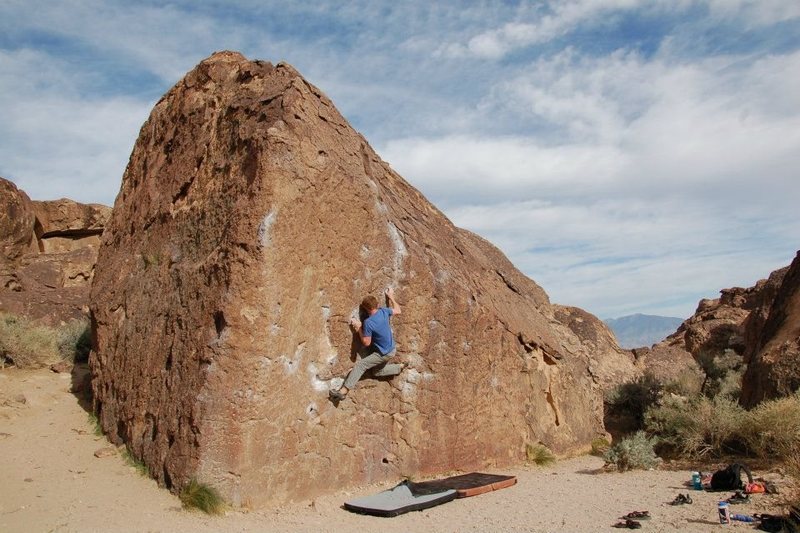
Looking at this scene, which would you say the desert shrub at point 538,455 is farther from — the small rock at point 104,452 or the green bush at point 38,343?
the green bush at point 38,343

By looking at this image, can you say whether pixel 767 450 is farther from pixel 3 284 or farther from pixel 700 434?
pixel 3 284

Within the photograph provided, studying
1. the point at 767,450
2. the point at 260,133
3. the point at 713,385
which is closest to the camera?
the point at 260,133

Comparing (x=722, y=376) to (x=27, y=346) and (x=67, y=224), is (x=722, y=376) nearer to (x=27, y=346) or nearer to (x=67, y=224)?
(x=27, y=346)

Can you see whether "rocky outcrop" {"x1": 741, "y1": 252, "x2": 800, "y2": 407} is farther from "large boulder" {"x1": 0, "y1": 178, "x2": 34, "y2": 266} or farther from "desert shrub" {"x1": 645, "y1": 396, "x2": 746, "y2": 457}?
"large boulder" {"x1": 0, "y1": 178, "x2": 34, "y2": 266}

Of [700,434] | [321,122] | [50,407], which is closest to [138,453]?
[50,407]

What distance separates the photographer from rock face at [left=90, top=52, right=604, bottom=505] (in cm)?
620

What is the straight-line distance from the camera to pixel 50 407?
27.7 ft

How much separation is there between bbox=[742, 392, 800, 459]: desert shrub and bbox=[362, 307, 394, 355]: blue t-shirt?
4.40m

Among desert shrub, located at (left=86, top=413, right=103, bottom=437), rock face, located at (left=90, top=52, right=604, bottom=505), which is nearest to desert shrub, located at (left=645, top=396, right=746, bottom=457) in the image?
rock face, located at (left=90, top=52, right=604, bottom=505)

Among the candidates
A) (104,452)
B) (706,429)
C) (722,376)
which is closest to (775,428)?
(706,429)

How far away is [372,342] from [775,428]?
15.6 ft

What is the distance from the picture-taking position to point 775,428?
313 inches

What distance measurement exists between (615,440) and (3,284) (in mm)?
10956

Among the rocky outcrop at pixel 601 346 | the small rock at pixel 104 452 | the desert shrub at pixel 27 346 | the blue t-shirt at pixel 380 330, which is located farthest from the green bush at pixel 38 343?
the rocky outcrop at pixel 601 346
